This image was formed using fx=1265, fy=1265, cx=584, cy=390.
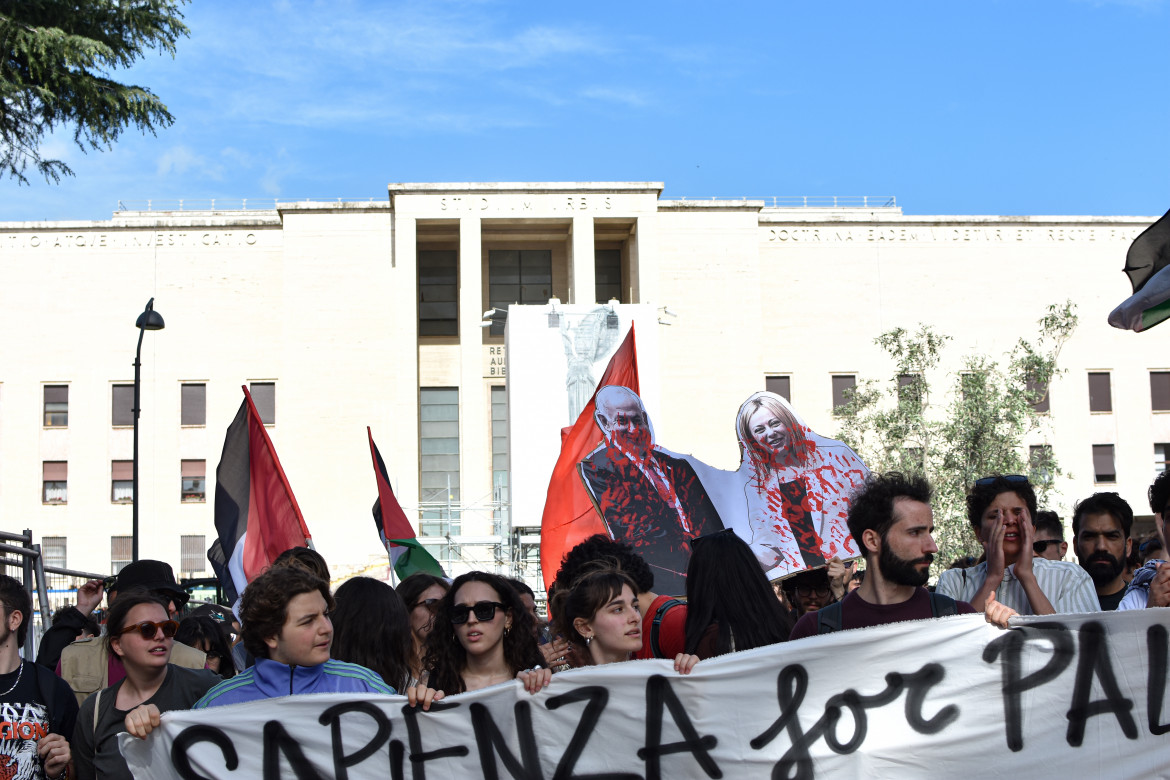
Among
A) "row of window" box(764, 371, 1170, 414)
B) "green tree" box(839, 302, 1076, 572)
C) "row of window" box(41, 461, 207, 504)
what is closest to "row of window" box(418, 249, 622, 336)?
"row of window" box(764, 371, 1170, 414)

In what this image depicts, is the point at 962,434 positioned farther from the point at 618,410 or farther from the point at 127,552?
the point at 127,552

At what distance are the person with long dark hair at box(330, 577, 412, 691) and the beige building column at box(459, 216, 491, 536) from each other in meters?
39.3

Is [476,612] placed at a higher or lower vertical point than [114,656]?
higher

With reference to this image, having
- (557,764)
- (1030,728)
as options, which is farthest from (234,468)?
(1030,728)

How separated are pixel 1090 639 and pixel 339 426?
42532 mm

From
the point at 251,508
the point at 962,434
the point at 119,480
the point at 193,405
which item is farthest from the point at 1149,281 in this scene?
the point at 119,480

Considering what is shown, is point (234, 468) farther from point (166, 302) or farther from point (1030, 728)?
point (166, 302)

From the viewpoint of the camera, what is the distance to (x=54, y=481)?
4659 cm

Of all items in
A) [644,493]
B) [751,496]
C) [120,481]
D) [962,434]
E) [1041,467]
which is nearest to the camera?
[751,496]

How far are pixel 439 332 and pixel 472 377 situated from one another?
370cm

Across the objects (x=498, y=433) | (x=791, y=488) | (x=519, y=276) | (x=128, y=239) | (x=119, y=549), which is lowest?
(x=119, y=549)

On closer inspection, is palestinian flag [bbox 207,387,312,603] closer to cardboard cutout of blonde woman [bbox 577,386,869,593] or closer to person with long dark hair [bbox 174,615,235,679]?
person with long dark hair [bbox 174,615,235,679]

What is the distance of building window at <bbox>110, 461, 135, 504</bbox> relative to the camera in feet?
152

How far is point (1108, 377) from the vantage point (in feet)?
162
